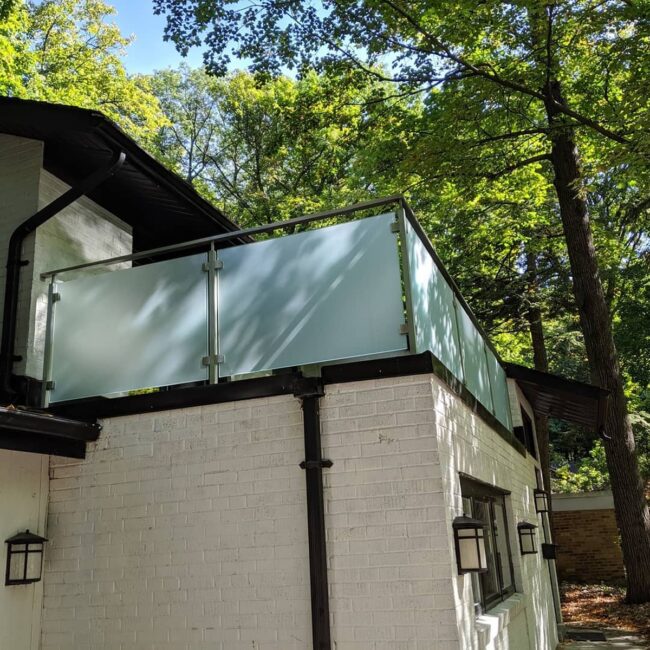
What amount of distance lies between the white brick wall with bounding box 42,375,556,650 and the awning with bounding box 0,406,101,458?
0.14 meters

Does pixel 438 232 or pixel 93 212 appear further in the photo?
pixel 438 232

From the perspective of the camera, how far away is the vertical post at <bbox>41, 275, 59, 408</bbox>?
193 inches

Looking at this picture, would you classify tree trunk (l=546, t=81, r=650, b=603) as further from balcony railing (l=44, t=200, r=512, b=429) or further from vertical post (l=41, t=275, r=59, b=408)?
vertical post (l=41, t=275, r=59, b=408)

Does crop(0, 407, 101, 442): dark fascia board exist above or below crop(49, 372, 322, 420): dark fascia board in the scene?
below

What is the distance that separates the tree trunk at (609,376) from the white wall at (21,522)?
33.1 feet

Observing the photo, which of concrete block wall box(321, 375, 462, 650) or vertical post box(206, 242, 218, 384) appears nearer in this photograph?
concrete block wall box(321, 375, 462, 650)

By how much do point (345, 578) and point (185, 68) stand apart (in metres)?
25.1

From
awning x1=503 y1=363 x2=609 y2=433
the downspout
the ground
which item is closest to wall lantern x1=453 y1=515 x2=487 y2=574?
the downspout

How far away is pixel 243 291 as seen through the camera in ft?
14.8

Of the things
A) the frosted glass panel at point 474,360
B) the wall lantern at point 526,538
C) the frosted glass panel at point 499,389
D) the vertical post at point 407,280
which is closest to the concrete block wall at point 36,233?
the vertical post at point 407,280

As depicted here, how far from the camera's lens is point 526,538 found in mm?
7164

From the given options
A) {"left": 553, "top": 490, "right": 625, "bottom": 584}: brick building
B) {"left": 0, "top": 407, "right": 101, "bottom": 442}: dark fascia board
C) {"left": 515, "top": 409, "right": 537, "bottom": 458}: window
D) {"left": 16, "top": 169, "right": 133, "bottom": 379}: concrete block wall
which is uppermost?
{"left": 16, "top": 169, "right": 133, "bottom": 379}: concrete block wall

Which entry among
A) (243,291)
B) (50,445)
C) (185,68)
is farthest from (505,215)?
(185,68)

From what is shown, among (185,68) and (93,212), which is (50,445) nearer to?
(93,212)
